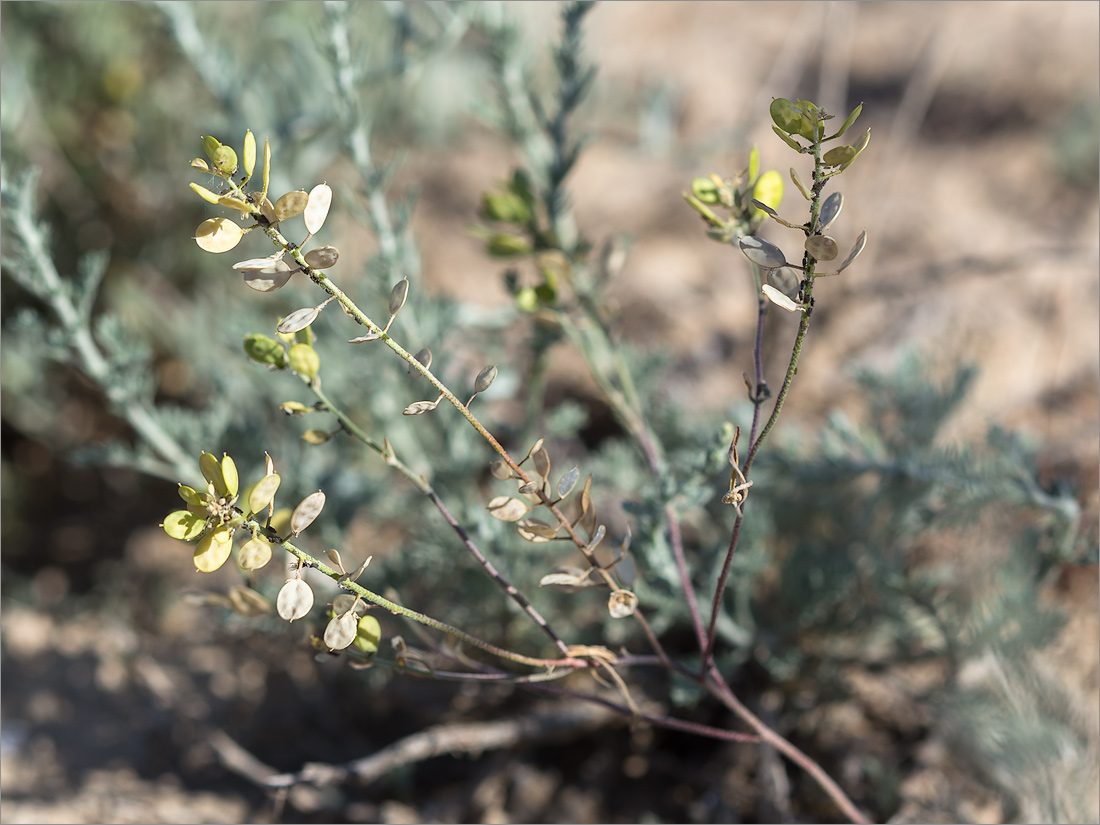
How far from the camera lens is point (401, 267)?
52.2 inches

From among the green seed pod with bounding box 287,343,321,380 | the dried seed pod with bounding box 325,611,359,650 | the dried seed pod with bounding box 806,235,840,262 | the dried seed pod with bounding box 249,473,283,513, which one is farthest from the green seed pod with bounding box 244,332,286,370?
the dried seed pod with bounding box 806,235,840,262

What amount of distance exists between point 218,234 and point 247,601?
48 cm

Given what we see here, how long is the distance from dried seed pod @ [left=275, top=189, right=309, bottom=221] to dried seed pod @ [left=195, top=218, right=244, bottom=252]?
0.11 ft

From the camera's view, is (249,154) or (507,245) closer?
(249,154)

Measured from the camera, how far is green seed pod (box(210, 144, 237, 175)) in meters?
0.62

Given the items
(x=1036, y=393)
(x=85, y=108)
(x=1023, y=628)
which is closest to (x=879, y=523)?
(x=1023, y=628)

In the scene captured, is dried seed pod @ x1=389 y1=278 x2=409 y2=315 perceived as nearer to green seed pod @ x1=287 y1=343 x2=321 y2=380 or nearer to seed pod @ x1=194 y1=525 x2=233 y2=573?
green seed pod @ x1=287 y1=343 x2=321 y2=380

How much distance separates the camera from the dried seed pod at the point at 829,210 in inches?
25.1

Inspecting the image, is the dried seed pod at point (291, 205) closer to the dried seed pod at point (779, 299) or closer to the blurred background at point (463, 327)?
the dried seed pod at point (779, 299)

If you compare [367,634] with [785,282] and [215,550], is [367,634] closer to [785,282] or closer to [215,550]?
[215,550]

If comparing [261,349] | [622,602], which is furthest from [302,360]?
[622,602]

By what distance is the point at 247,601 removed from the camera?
947 millimetres

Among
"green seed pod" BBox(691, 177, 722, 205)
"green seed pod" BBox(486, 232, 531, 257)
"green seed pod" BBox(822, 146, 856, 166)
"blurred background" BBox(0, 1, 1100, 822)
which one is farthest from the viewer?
"blurred background" BBox(0, 1, 1100, 822)

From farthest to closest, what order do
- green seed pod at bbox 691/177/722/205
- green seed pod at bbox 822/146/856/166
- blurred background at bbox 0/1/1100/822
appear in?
blurred background at bbox 0/1/1100/822
green seed pod at bbox 691/177/722/205
green seed pod at bbox 822/146/856/166
